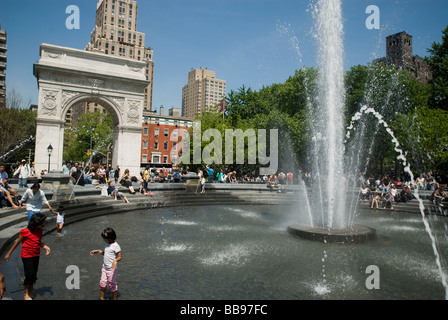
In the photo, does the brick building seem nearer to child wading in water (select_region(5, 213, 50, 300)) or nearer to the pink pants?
child wading in water (select_region(5, 213, 50, 300))

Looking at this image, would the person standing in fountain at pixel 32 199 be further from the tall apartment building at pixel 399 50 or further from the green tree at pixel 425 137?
the tall apartment building at pixel 399 50

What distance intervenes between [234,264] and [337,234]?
3645 millimetres

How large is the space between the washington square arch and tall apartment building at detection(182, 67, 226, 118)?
292 ft

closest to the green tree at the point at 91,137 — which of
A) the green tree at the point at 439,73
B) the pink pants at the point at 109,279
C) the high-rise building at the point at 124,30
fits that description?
the high-rise building at the point at 124,30

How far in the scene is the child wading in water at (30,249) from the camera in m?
4.53

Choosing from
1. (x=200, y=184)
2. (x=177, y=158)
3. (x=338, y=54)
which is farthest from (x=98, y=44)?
(x=338, y=54)

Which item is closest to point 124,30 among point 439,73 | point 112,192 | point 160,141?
point 160,141

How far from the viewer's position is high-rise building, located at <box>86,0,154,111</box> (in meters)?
95.4

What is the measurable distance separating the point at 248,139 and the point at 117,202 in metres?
23.2

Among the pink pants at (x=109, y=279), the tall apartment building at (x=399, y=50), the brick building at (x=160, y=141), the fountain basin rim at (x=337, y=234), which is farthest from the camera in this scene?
the brick building at (x=160, y=141)

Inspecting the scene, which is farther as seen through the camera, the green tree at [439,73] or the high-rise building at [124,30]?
the high-rise building at [124,30]

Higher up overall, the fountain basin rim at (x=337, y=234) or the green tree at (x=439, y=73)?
the green tree at (x=439, y=73)

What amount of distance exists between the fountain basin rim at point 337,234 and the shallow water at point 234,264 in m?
0.25

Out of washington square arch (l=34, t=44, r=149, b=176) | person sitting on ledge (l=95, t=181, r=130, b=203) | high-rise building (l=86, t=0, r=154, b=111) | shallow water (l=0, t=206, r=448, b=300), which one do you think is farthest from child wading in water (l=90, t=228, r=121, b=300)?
high-rise building (l=86, t=0, r=154, b=111)
